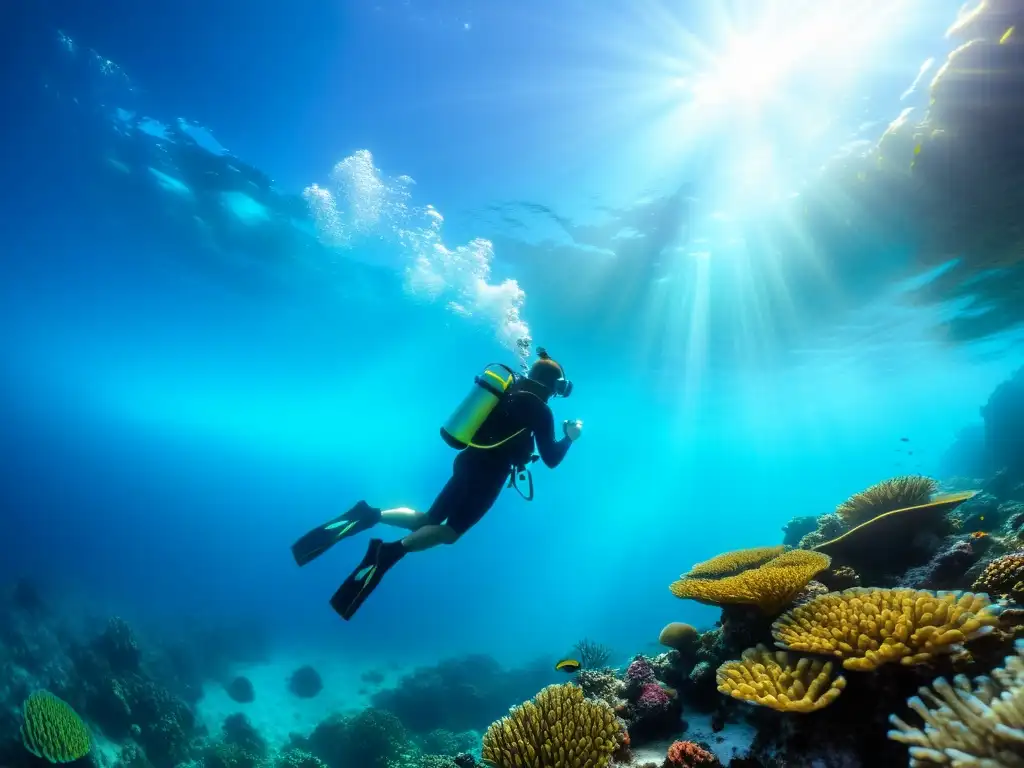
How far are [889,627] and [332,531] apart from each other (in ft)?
23.3

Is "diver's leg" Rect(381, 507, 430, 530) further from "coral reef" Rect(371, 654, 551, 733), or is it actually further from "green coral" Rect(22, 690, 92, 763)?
"coral reef" Rect(371, 654, 551, 733)

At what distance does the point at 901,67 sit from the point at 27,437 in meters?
260

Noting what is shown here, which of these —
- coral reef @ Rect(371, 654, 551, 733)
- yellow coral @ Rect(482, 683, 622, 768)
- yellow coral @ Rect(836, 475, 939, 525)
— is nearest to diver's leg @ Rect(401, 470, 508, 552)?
yellow coral @ Rect(482, 683, 622, 768)

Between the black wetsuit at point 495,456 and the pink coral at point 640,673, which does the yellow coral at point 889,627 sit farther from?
the black wetsuit at point 495,456

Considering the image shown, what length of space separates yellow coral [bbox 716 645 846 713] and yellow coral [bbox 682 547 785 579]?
1854 mm

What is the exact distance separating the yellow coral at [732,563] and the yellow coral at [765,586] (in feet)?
3.57

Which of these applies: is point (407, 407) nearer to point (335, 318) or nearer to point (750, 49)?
point (335, 318)

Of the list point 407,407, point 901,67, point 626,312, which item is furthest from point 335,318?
point 901,67

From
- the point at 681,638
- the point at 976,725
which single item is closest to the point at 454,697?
the point at 681,638

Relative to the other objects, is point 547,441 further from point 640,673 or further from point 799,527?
point 799,527

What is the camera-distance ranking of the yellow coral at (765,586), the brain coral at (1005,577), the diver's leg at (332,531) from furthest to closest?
the diver's leg at (332,531) < the yellow coral at (765,586) < the brain coral at (1005,577)

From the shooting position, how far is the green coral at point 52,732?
26.1 feet

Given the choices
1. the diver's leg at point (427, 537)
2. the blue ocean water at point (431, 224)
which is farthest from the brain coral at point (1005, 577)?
the blue ocean water at point (431, 224)

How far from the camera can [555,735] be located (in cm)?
330
